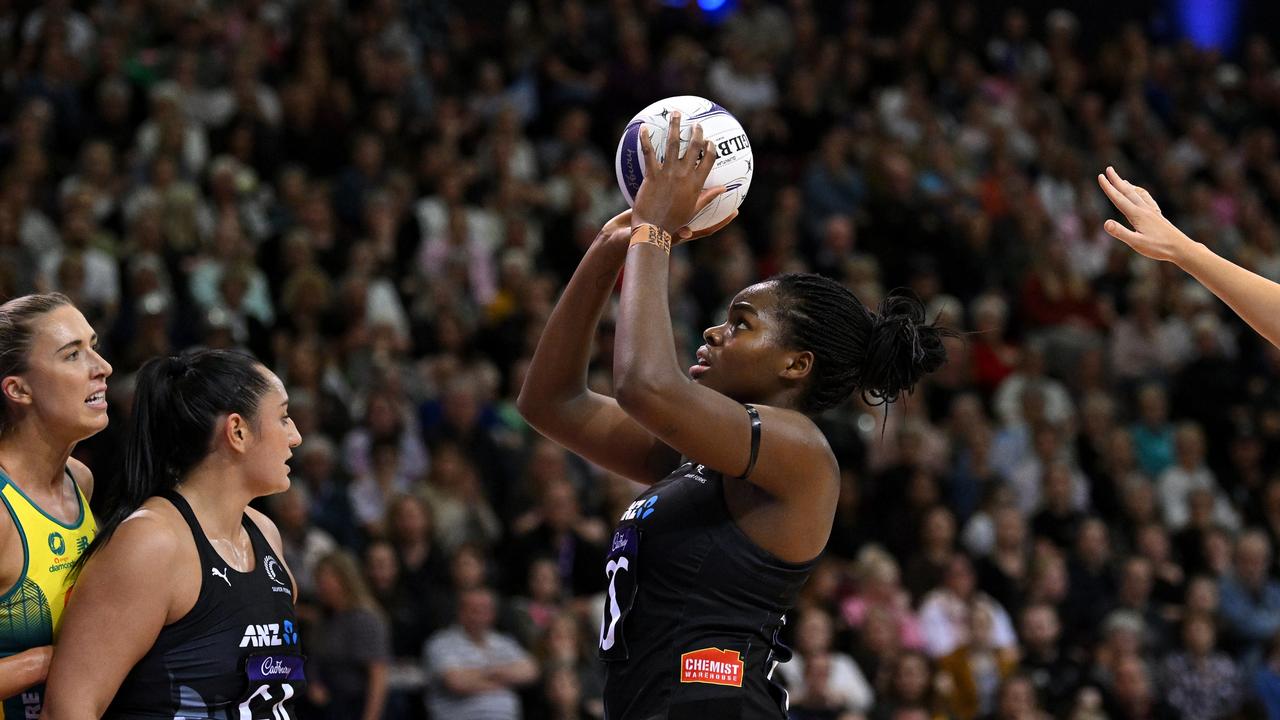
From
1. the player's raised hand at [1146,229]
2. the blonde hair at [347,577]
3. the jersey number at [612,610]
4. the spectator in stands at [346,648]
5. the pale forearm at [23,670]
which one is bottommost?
the spectator in stands at [346,648]

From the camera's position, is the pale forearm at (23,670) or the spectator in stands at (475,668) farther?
the spectator in stands at (475,668)

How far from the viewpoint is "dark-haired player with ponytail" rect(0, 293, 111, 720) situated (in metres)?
3.52

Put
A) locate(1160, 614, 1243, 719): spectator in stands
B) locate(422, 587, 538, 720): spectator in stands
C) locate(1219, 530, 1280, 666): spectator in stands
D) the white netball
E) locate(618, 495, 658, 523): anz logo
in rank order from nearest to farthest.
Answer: locate(618, 495, 658, 523): anz logo → the white netball → locate(422, 587, 538, 720): spectator in stands → locate(1160, 614, 1243, 719): spectator in stands → locate(1219, 530, 1280, 666): spectator in stands

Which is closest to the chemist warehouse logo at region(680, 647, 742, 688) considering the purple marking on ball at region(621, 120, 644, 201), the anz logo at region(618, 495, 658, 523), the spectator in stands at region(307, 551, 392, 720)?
the anz logo at region(618, 495, 658, 523)

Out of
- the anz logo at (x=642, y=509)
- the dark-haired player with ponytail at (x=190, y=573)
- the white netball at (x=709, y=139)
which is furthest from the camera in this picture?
the white netball at (x=709, y=139)

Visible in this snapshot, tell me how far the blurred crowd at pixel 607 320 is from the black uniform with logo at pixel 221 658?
450 cm

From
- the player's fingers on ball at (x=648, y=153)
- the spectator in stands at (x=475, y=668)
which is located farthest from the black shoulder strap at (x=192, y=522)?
the spectator in stands at (x=475, y=668)

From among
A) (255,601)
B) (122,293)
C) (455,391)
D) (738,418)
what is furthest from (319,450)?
(738,418)

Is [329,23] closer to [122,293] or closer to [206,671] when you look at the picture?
[122,293]

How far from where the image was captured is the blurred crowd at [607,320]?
8828 mm

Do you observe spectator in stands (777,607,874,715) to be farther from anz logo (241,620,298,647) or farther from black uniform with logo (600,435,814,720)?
anz logo (241,620,298,647)

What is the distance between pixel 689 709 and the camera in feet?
11.2

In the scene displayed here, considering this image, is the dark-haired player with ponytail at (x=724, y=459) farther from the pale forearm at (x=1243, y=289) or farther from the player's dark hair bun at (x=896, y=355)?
the pale forearm at (x=1243, y=289)

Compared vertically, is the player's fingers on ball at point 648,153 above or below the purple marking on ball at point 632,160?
above
